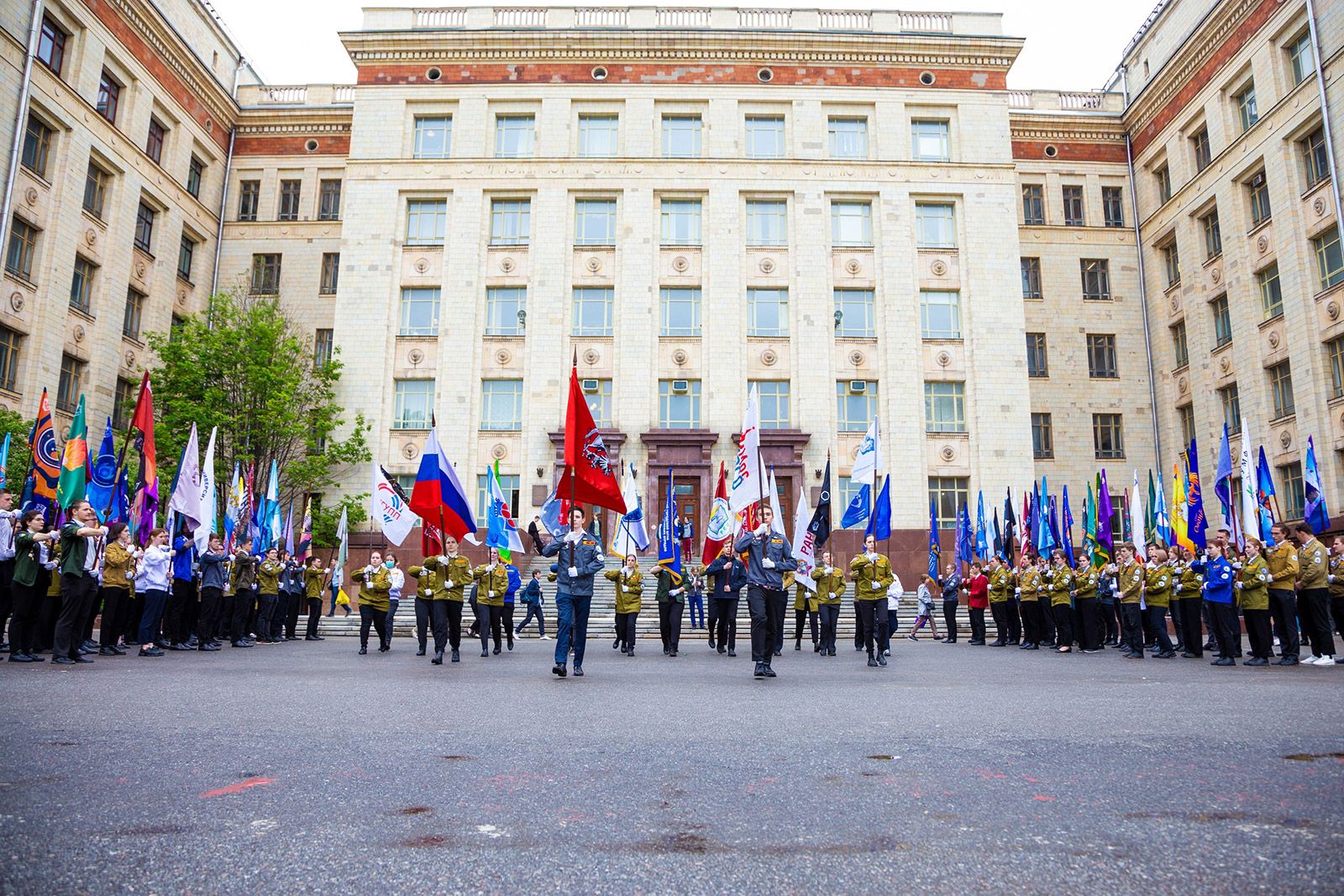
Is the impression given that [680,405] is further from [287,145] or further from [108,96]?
[108,96]

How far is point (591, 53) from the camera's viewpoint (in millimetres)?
36188

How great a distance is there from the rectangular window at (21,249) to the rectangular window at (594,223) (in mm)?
17336

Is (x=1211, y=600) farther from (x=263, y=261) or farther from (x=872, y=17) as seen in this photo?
(x=263, y=261)

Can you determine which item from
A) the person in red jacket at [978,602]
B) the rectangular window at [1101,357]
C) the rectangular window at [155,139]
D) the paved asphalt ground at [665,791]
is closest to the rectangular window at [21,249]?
the rectangular window at [155,139]

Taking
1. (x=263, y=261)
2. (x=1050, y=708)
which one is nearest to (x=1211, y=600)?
(x=1050, y=708)

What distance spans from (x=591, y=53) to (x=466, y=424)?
1526 centimetres

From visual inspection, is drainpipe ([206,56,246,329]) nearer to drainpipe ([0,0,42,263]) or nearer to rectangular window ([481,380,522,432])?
drainpipe ([0,0,42,263])

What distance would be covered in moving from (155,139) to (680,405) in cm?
2190

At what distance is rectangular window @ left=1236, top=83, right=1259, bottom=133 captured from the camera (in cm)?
3209

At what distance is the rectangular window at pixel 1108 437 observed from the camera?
37.0 m

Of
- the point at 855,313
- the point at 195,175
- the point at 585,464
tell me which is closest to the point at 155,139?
the point at 195,175

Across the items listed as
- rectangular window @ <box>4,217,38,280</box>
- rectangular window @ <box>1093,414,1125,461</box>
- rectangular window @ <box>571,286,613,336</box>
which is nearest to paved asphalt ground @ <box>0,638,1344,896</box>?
rectangular window @ <box>4,217,38,280</box>

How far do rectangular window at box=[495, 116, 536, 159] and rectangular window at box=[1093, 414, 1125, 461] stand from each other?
81.5 ft

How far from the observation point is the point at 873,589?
13.9m
